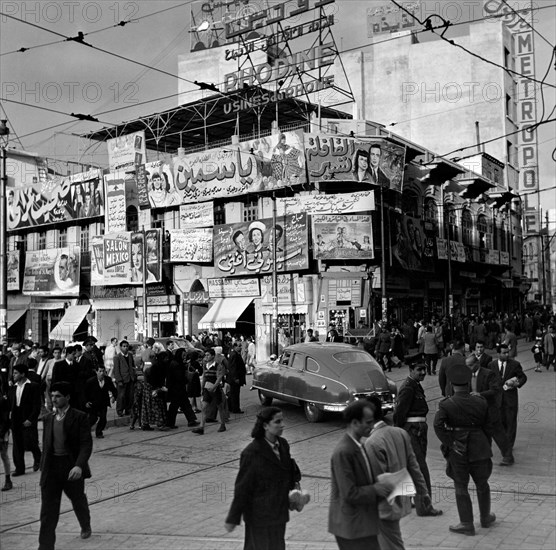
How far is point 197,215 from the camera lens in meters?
39.2

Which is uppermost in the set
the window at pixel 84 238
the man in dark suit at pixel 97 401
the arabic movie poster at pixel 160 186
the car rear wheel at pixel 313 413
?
the arabic movie poster at pixel 160 186

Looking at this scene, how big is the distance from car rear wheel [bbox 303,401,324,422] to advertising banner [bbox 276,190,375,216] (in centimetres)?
2018

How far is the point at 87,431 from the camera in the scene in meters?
7.65

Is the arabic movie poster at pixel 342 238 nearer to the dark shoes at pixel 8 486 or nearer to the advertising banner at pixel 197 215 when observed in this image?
the advertising banner at pixel 197 215

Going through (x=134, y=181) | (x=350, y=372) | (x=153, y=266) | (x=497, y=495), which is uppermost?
(x=134, y=181)

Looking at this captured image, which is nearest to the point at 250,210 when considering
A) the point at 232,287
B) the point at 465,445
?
the point at 232,287

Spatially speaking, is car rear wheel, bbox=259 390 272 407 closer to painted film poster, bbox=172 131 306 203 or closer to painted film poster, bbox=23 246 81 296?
painted film poster, bbox=172 131 306 203

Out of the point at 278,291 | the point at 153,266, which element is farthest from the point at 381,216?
the point at 153,266

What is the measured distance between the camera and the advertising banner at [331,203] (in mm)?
34375

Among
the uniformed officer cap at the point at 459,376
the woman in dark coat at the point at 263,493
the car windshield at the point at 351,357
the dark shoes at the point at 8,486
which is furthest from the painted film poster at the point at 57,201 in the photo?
the woman in dark coat at the point at 263,493

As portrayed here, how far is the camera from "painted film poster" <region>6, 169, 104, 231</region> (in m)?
43.6

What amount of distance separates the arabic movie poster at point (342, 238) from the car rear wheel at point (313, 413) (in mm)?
19788

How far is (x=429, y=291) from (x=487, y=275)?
324 inches

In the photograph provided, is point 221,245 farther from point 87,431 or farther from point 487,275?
point 87,431
